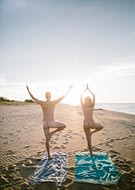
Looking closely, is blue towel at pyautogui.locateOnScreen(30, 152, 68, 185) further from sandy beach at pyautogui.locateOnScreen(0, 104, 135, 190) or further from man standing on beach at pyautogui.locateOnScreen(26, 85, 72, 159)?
man standing on beach at pyautogui.locateOnScreen(26, 85, 72, 159)

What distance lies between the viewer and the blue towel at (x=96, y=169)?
22.1ft

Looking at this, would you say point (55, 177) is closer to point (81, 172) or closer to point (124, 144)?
point (81, 172)

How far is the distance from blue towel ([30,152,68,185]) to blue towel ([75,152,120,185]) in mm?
468

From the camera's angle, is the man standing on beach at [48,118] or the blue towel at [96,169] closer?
the blue towel at [96,169]

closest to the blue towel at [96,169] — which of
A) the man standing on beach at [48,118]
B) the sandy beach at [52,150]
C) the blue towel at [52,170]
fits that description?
the sandy beach at [52,150]

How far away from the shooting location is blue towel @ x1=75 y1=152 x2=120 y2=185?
673 cm

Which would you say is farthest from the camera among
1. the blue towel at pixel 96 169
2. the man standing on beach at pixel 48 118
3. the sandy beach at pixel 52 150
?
the man standing on beach at pixel 48 118

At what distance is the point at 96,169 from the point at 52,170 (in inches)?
58.3

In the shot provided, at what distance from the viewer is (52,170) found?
7.44 metres

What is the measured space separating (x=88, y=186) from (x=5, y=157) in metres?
4.01

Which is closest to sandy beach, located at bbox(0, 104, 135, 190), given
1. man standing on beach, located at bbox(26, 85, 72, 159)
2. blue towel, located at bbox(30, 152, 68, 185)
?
blue towel, located at bbox(30, 152, 68, 185)

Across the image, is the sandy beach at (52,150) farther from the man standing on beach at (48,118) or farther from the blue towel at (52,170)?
the man standing on beach at (48,118)

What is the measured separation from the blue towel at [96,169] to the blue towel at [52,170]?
1.54 feet

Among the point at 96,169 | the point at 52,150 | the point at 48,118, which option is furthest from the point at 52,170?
the point at 52,150
